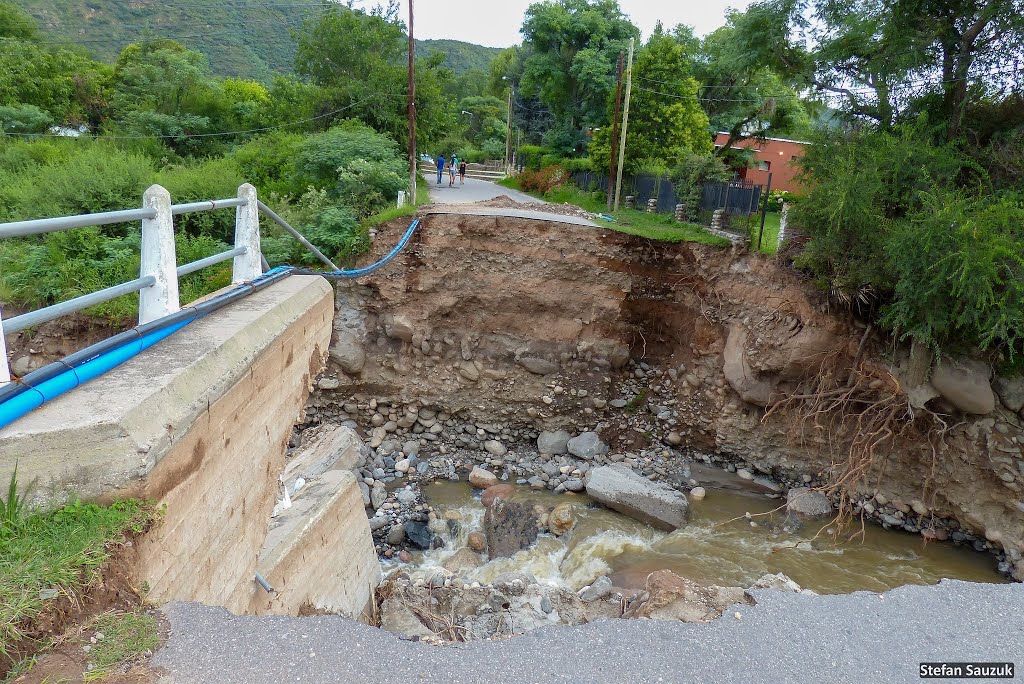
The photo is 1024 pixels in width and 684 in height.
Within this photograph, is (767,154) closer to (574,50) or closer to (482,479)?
(574,50)

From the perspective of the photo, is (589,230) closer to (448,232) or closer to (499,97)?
(448,232)

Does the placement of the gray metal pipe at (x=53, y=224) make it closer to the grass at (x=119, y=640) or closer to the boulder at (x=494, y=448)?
the grass at (x=119, y=640)

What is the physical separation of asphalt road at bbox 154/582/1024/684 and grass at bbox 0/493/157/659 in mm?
440

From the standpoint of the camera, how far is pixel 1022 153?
9.41 metres

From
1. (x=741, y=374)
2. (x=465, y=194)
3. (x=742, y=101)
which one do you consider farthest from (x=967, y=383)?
(x=742, y=101)

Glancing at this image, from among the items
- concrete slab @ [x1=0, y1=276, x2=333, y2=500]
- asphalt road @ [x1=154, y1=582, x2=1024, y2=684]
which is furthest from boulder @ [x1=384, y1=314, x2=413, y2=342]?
asphalt road @ [x1=154, y1=582, x2=1024, y2=684]

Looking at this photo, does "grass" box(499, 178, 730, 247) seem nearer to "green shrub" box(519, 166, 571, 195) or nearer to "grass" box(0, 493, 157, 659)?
"green shrub" box(519, 166, 571, 195)

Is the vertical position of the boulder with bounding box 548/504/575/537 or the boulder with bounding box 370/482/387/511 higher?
the boulder with bounding box 548/504/575/537

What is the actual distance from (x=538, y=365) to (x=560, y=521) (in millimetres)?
4309

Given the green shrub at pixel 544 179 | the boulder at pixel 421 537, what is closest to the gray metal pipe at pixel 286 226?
the boulder at pixel 421 537

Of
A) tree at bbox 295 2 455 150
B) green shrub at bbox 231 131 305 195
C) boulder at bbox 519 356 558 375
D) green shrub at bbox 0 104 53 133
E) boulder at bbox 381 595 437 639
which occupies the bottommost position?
boulder at bbox 381 595 437 639

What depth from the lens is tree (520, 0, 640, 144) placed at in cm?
2669

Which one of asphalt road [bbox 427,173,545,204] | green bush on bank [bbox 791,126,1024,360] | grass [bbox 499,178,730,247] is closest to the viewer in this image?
green bush on bank [bbox 791,126,1024,360]

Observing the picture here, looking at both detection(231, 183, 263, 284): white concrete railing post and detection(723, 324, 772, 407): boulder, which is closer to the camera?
detection(231, 183, 263, 284): white concrete railing post
